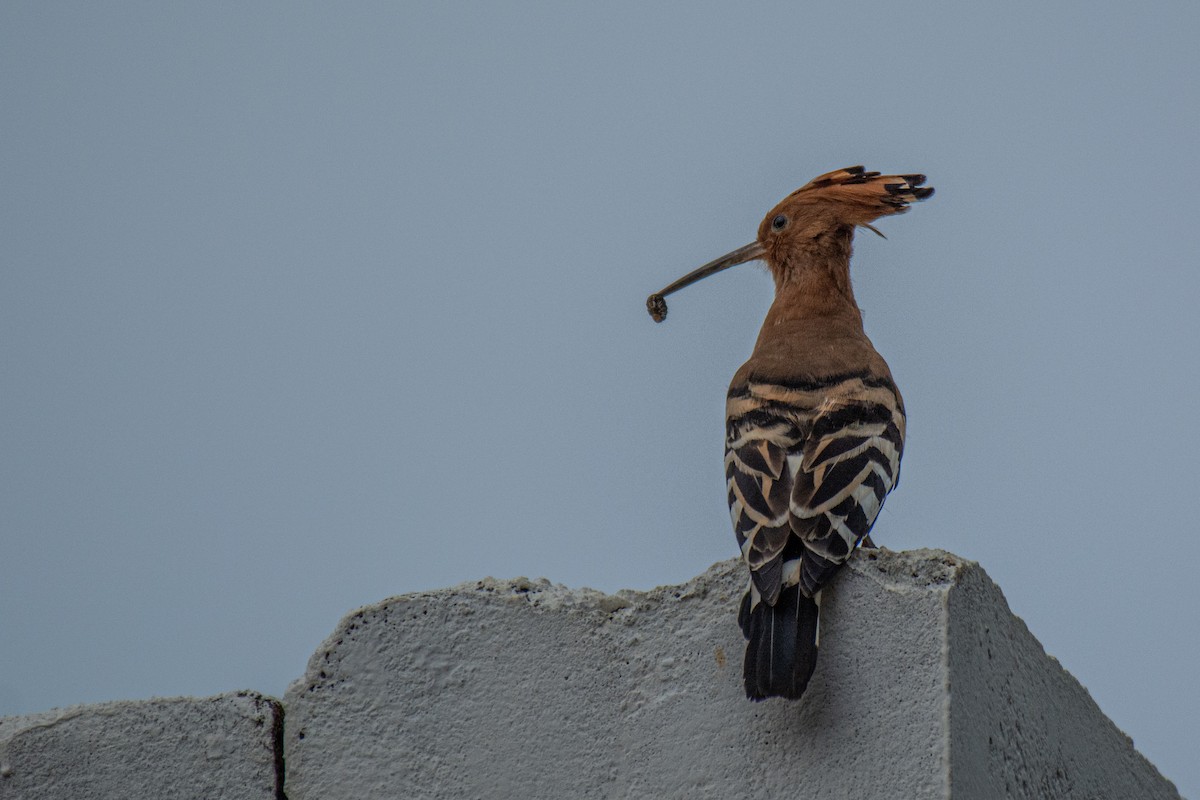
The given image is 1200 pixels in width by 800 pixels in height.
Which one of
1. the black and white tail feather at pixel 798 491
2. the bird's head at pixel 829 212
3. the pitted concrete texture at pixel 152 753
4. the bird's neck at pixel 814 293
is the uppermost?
the bird's head at pixel 829 212

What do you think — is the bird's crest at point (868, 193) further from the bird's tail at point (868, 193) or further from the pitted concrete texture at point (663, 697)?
the pitted concrete texture at point (663, 697)

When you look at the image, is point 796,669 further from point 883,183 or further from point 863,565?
point 883,183

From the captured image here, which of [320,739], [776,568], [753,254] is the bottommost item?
[320,739]

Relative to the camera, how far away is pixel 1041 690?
2477mm

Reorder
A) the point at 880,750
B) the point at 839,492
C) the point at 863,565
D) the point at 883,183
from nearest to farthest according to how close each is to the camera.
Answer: the point at 880,750 < the point at 863,565 < the point at 839,492 < the point at 883,183

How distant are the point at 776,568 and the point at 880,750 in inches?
14.3

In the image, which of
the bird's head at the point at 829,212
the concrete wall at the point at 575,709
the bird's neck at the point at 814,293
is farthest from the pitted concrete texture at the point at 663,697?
the bird's head at the point at 829,212

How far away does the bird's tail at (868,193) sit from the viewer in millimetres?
3953

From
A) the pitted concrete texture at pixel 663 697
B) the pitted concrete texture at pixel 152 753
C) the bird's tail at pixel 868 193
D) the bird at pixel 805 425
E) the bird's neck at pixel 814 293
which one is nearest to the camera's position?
the pitted concrete texture at pixel 663 697

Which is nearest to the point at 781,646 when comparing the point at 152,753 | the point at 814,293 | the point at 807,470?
the point at 807,470

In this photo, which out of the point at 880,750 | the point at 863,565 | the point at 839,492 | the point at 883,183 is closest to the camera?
the point at 880,750

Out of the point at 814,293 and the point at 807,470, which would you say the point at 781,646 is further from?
the point at 814,293

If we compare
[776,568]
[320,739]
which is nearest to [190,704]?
[320,739]

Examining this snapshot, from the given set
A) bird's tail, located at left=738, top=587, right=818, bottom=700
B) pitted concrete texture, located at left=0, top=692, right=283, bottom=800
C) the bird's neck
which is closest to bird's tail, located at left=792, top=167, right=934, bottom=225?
the bird's neck
